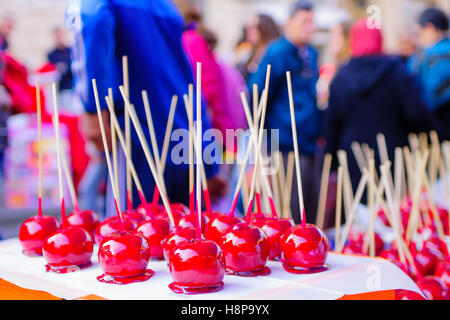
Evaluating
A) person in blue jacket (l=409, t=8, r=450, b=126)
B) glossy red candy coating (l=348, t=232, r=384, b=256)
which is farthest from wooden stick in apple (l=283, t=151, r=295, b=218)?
person in blue jacket (l=409, t=8, r=450, b=126)

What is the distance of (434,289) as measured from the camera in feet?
3.66

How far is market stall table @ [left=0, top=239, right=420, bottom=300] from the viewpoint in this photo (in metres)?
0.85

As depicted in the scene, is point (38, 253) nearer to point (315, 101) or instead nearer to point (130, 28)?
point (130, 28)

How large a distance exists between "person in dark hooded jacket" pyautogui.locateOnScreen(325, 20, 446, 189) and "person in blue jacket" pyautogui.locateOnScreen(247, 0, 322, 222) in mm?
155

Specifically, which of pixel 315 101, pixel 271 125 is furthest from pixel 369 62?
pixel 271 125

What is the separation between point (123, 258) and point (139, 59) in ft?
3.10

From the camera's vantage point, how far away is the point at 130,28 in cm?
166

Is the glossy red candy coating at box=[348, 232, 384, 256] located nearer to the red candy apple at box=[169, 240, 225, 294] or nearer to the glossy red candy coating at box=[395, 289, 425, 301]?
the glossy red candy coating at box=[395, 289, 425, 301]

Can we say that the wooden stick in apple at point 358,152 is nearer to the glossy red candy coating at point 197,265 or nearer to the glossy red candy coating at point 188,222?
the glossy red candy coating at point 188,222

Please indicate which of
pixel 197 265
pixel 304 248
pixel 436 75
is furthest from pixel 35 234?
pixel 436 75

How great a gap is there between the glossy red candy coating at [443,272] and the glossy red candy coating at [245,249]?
46 centimetres

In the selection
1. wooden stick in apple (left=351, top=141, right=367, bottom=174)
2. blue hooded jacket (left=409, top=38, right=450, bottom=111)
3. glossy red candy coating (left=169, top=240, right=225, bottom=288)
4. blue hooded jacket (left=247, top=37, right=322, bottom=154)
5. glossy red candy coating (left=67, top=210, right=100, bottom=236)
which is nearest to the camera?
glossy red candy coating (left=169, top=240, right=225, bottom=288)
